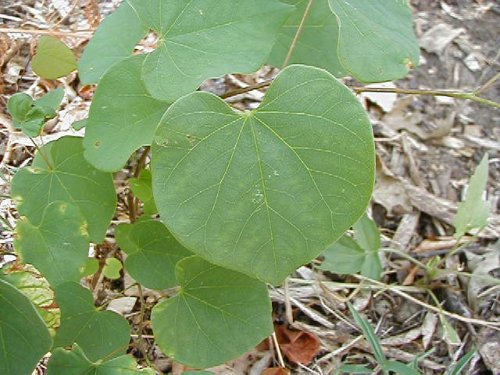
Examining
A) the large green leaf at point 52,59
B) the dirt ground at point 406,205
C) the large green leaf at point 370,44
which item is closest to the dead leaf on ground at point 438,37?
the dirt ground at point 406,205

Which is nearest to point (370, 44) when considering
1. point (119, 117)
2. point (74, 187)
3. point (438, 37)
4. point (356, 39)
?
point (356, 39)

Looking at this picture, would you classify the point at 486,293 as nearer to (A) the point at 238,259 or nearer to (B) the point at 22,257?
(A) the point at 238,259

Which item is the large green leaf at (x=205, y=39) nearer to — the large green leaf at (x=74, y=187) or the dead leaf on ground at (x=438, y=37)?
the large green leaf at (x=74, y=187)

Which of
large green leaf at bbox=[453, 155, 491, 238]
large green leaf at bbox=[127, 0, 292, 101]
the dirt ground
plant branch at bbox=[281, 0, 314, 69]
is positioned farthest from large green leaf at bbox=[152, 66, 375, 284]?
large green leaf at bbox=[453, 155, 491, 238]

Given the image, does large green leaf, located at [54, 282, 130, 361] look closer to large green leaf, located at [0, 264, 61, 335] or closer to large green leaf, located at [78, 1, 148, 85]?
large green leaf, located at [0, 264, 61, 335]

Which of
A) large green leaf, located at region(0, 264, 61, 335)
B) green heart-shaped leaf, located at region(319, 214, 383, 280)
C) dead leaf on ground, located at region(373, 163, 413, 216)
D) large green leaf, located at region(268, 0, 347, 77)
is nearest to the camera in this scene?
large green leaf, located at region(0, 264, 61, 335)

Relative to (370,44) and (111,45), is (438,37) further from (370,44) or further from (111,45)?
(111,45)
